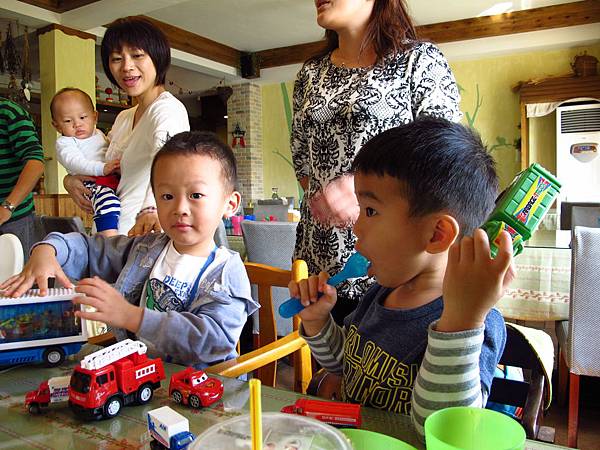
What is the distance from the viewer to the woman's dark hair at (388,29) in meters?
1.31

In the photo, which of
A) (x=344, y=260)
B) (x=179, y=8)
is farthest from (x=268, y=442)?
(x=179, y=8)

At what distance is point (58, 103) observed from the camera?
2125 millimetres

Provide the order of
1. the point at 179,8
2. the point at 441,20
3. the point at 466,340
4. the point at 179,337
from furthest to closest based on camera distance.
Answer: the point at 441,20 → the point at 179,8 → the point at 179,337 → the point at 466,340

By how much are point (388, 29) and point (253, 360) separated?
0.89 meters

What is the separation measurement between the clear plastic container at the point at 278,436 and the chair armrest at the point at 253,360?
1.65 ft

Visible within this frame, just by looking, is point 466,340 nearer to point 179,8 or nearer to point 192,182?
point 192,182

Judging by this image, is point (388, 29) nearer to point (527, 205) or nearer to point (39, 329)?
point (527, 205)

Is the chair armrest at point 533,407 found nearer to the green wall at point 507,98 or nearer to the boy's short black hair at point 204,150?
the boy's short black hair at point 204,150

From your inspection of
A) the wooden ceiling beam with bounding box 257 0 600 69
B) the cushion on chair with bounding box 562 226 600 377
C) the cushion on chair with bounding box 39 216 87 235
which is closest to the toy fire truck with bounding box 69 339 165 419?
the cushion on chair with bounding box 562 226 600 377

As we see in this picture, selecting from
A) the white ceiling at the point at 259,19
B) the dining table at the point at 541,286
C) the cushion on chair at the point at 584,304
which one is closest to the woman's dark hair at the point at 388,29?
the cushion on chair at the point at 584,304

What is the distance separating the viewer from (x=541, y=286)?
2.55m

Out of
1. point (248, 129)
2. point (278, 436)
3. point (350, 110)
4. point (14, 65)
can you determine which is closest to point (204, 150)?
point (350, 110)

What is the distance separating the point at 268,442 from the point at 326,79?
3.67ft

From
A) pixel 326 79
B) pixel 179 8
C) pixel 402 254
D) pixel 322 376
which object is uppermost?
pixel 179 8
